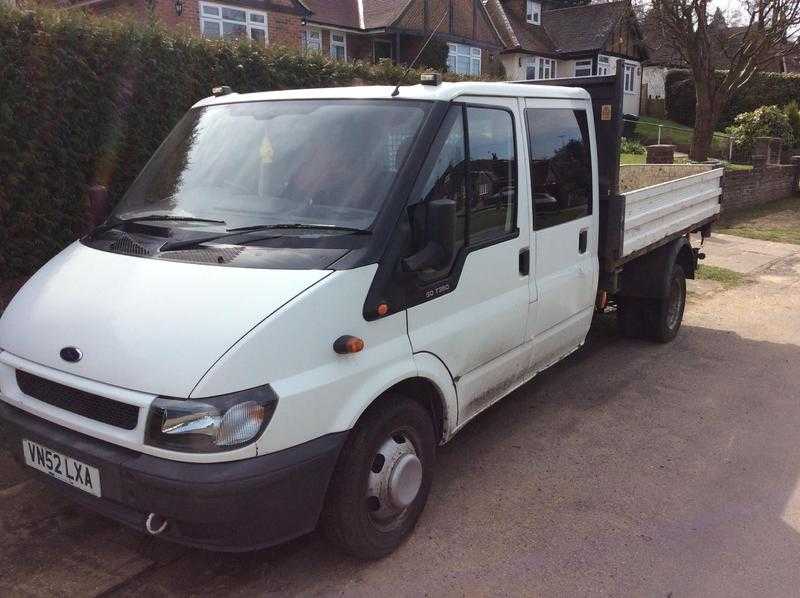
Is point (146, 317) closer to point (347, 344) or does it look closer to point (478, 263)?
point (347, 344)

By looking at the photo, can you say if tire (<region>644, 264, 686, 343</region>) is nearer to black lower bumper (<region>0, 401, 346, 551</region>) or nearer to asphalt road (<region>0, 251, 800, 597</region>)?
asphalt road (<region>0, 251, 800, 597</region>)

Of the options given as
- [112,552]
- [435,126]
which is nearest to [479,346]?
[435,126]

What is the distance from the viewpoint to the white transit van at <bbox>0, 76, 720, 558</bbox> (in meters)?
2.58

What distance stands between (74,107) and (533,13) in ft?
134

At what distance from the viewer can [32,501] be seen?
362 cm

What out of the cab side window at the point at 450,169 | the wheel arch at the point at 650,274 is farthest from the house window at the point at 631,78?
the cab side window at the point at 450,169

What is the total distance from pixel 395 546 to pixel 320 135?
2.04m

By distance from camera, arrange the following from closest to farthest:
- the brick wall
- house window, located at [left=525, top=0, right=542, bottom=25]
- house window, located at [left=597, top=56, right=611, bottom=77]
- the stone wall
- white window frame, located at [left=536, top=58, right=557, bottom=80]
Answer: the stone wall, the brick wall, white window frame, located at [left=536, top=58, right=557, bottom=80], house window, located at [left=597, top=56, right=611, bottom=77], house window, located at [left=525, top=0, right=542, bottom=25]

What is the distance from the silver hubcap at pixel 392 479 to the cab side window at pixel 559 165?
1656 mm

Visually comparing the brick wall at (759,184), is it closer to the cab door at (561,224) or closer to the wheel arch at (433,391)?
the cab door at (561,224)

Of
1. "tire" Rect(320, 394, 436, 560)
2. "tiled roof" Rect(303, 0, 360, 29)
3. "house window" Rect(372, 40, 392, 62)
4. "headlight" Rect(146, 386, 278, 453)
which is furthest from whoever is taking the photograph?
"house window" Rect(372, 40, 392, 62)

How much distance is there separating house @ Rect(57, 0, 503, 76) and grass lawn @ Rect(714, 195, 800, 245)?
34.0ft

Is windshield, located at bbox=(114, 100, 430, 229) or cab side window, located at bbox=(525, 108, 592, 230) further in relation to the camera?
cab side window, located at bbox=(525, 108, 592, 230)

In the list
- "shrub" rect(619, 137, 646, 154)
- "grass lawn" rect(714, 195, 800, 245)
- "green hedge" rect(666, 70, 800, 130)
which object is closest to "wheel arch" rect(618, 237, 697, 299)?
"grass lawn" rect(714, 195, 800, 245)
